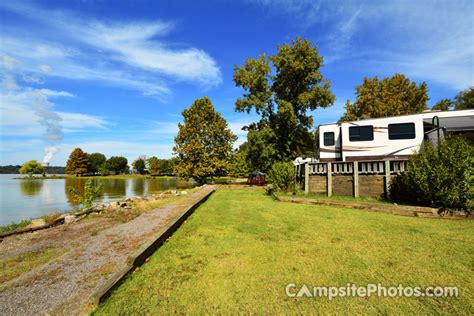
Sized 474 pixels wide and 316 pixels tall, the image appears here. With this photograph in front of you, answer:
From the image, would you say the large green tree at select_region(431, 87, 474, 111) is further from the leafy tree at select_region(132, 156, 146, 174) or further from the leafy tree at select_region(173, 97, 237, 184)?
the leafy tree at select_region(132, 156, 146, 174)

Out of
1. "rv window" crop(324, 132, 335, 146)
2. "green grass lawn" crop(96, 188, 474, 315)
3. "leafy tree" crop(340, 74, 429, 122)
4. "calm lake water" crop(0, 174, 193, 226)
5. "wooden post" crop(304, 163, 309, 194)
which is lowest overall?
"calm lake water" crop(0, 174, 193, 226)

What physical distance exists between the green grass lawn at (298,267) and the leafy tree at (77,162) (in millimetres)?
85710

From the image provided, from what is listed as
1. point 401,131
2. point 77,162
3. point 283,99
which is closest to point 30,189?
point 283,99

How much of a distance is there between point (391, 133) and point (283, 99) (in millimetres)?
12342

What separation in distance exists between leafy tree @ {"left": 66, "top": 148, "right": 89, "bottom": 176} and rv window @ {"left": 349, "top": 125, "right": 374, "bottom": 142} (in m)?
84.8

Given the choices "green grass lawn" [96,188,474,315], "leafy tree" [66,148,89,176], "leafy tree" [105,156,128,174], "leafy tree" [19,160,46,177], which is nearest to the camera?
"green grass lawn" [96,188,474,315]

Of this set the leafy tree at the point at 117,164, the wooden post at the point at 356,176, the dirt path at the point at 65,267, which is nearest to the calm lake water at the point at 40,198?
the dirt path at the point at 65,267

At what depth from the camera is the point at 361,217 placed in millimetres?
6961

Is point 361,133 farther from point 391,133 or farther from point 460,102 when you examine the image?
point 460,102

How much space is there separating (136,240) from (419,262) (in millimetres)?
5651

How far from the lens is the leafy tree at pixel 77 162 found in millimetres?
75125

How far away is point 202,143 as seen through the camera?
29.6m

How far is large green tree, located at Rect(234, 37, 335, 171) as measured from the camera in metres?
22.1

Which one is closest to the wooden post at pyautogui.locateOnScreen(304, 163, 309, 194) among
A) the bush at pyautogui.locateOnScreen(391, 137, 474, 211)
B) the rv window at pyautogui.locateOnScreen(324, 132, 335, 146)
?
the rv window at pyautogui.locateOnScreen(324, 132, 335, 146)
